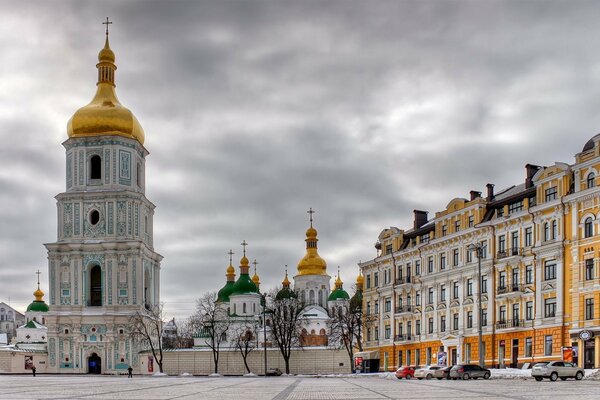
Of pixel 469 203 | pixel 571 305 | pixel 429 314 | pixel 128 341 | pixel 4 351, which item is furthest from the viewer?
pixel 4 351

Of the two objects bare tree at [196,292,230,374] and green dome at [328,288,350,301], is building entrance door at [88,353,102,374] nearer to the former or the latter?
bare tree at [196,292,230,374]

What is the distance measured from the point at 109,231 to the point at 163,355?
14.5 metres

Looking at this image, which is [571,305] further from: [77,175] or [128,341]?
[77,175]

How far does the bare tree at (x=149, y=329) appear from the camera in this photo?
87250 mm

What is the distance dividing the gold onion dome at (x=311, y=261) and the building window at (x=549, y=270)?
256 feet

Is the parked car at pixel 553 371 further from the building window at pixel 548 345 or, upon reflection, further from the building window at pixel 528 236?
the building window at pixel 528 236

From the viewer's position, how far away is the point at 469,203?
6278cm

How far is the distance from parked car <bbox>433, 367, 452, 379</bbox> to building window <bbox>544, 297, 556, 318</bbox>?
9.00m

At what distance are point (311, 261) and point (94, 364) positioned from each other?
49320 millimetres

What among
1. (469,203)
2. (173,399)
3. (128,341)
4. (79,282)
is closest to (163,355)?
(128,341)

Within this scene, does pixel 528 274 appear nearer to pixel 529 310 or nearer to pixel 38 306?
pixel 529 310

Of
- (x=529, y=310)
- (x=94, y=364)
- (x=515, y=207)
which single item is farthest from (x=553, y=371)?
(x=94, y=364)

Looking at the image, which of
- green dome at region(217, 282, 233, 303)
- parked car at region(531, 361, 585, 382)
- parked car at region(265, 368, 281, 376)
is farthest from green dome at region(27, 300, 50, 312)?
parked car at region(531, 361, 585, 382)

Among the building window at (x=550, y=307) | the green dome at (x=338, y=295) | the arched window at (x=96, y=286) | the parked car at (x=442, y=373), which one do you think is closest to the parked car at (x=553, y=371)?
the parked car at (x=442, y=373)
